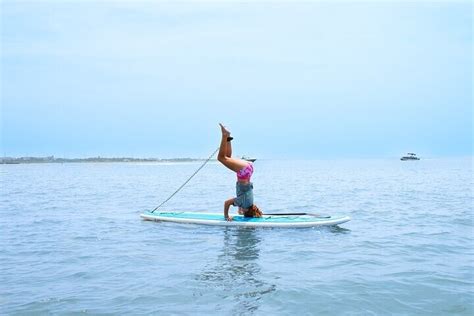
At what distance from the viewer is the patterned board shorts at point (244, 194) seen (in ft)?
44.6

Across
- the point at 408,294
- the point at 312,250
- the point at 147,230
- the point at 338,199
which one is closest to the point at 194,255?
the point at 312,250

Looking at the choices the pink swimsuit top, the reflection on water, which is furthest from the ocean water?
the pink swimsuit top

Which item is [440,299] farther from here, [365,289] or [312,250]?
[312,250]

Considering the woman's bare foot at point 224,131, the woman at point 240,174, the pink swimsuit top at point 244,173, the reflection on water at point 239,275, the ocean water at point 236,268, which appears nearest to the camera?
the ocean water at point 236,268

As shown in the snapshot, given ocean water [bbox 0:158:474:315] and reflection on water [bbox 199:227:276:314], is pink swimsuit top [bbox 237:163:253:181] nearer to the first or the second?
ocean water [bbox 0:158:474:315]

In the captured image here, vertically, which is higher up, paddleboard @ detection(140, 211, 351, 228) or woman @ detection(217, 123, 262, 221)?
woman @ detection(217, 123, 262, 221)

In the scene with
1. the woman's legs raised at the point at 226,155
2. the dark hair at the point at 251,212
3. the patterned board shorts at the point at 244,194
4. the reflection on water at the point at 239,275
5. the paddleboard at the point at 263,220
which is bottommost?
the reflection on water at the point at 239,275

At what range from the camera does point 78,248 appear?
11.4 m

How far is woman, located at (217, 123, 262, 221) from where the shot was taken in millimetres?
12820

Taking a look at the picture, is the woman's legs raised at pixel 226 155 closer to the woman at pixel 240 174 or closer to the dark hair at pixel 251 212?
the woman at pixel 240 174

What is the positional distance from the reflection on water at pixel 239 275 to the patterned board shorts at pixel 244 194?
1.69m

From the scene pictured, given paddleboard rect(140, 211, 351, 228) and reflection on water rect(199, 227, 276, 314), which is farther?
paddleboard rect(140, 211, 351, 228)

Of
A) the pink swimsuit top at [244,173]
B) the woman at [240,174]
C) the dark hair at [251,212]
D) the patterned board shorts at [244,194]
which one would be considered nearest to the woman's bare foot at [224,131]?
the woman at [240,174]

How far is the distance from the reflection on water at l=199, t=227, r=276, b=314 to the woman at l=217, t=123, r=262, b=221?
1.70 meters
